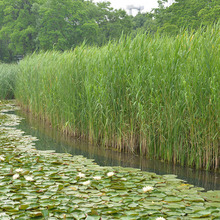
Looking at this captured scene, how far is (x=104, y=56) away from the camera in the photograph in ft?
16.5

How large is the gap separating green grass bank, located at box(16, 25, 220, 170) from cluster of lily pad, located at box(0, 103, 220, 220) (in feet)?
2.27

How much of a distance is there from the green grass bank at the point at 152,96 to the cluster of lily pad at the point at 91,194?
690mm

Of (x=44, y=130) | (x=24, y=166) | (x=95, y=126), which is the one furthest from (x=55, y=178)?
(x=44, y=130)

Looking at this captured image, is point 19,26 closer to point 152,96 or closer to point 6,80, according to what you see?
point 6,80

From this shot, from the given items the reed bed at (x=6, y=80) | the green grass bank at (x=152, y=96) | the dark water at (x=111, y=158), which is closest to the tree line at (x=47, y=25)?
the reed bed at (x=6, y=80)

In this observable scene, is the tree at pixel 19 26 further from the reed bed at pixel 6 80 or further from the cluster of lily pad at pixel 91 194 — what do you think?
the cluster of lily pad at pixel 91 194

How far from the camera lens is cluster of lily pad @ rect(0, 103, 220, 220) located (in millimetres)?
2389

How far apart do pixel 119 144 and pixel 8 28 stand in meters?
27.3

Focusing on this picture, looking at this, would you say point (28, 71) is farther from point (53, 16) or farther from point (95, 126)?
point (53, 16)

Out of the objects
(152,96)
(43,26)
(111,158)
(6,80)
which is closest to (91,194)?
(111,158)

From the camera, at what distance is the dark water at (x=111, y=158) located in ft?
11.6

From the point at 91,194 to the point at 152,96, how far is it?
77.4 inches

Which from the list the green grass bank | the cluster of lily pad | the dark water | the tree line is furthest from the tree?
the cluster of lily pad

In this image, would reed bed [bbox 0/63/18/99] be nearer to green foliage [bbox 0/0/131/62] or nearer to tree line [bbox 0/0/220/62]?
tree line [bbox 0/0/220/62]
